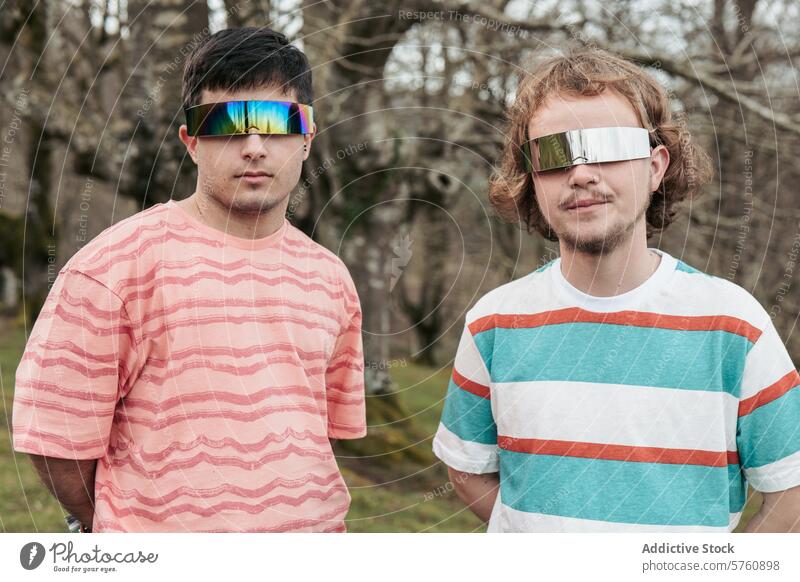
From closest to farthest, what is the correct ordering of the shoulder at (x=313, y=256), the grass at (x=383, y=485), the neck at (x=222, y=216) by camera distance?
the neck at (x=222, y=216) < the shoulder at (x=313, y=256) < the grass at (x=383, y=485)

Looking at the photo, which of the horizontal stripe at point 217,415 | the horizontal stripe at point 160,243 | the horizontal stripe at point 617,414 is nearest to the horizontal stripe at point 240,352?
the horizontal stripe at point 217,415

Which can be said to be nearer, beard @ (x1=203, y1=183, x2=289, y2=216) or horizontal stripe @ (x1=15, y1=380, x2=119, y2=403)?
horizontal stripe @ (x1=15, y1=380, x2=119, y2=403)

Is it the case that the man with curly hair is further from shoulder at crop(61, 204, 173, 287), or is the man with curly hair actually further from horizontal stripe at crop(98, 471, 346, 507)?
shoulder at crop(61, 204, 173, 287)

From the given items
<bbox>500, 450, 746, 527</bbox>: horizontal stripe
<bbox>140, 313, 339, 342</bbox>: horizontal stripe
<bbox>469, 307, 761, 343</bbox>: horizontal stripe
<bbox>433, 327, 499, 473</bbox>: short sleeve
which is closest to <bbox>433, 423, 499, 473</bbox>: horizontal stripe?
<bbox>433, 327, 499, 473</bbox>: short sleeve

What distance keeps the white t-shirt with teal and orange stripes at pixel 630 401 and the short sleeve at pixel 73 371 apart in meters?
0.74

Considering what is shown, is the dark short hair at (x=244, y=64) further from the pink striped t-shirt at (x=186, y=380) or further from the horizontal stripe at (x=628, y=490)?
the horizontal stripe at (x=628, y=490)

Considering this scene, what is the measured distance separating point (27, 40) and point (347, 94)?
153cm

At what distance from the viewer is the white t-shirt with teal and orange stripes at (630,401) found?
1.59 m

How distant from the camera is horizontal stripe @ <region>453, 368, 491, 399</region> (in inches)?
70.4

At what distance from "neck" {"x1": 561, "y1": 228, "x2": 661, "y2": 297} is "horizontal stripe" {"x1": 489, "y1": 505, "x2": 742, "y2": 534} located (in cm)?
50

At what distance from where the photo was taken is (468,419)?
1819 millimetres

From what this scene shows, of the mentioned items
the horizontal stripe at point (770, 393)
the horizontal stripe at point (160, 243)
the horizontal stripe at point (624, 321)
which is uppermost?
the horizontal stripe at point (160, 243)

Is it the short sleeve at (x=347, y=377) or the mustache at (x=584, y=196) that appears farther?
the short sleeve at (x=347, y=377)
